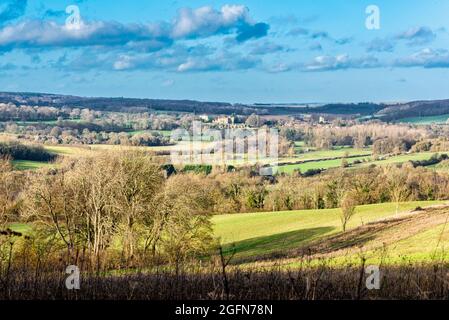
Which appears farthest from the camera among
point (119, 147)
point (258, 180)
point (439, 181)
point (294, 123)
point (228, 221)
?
point (294, 123)

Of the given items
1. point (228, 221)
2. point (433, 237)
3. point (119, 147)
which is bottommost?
point (228, 221)

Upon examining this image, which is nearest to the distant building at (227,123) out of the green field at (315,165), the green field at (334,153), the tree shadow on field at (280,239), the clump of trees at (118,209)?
the green field at (315,165)

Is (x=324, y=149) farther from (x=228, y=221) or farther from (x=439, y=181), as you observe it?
(x=228, y=221)

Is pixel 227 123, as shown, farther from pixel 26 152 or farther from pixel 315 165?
pixel 26 152

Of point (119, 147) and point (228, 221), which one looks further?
point (228, 221)

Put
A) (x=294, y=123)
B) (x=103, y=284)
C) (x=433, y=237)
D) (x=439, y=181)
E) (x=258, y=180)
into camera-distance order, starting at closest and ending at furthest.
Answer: (x=103, y=284) < (x=433, y=237) < (x=439, y=181) < (x=258, y=180) < (x=294, y=123)

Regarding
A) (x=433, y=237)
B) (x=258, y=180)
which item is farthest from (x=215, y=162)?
(x=433, y=237)

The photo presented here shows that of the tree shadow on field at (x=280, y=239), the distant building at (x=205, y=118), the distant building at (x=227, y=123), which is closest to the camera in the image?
the tree shadow on field at (x=280, y=239)

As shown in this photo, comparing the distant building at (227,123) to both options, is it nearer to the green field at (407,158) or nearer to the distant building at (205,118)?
the distant building at (205,118)

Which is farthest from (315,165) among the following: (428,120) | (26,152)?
(428,120)
